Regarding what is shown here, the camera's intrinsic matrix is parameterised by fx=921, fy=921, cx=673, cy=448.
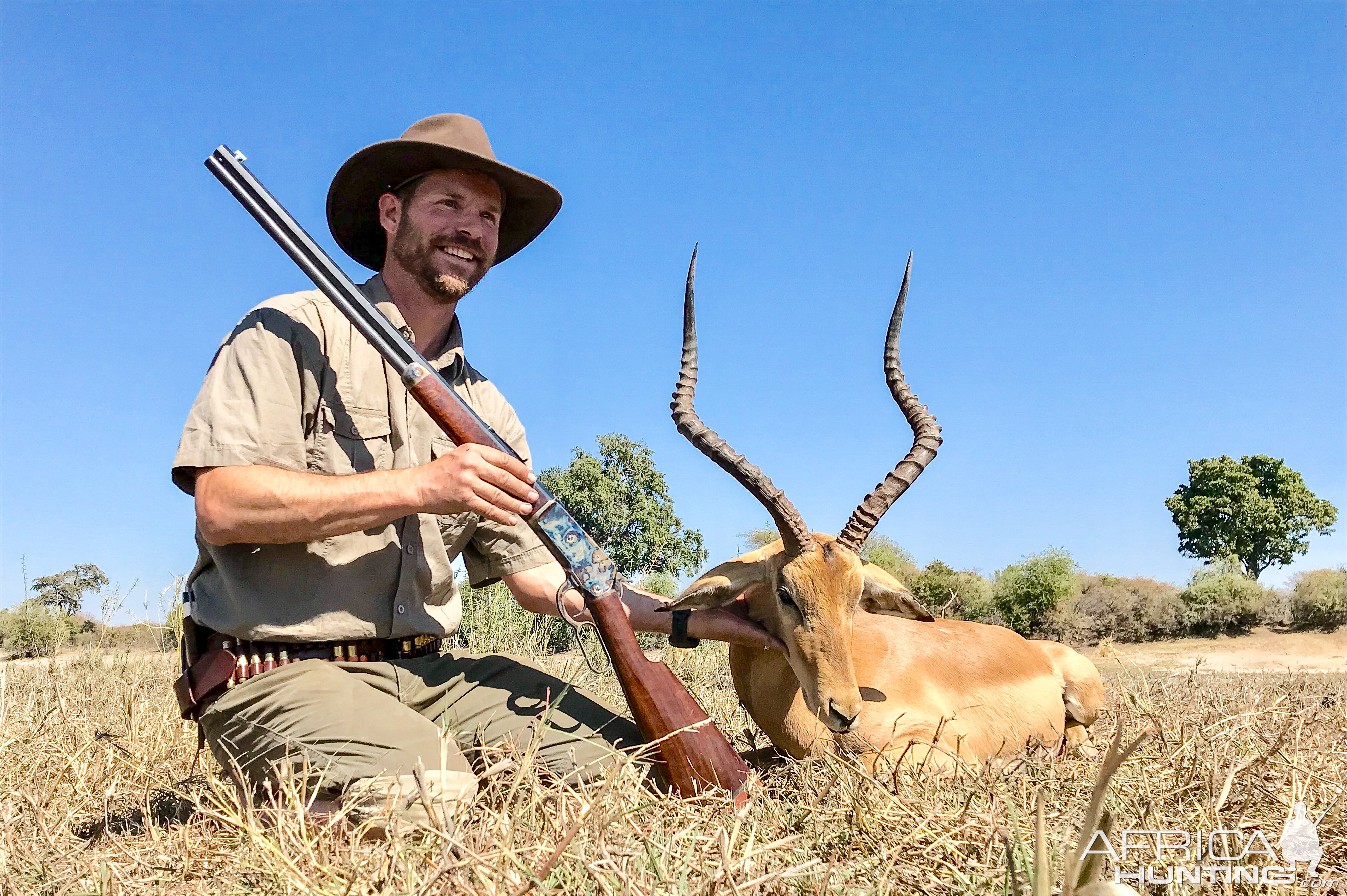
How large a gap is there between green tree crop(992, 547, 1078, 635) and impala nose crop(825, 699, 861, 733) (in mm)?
15015

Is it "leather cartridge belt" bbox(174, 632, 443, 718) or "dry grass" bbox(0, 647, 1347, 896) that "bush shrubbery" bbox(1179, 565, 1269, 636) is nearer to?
"dry grass" bbox(0, 647, 1347, 896)

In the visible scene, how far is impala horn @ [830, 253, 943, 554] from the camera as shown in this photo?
15.0 feet

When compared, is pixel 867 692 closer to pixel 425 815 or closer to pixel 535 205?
pixel 425 815

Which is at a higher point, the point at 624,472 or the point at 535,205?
the point at 624,472

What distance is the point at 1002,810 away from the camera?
2.98 metres

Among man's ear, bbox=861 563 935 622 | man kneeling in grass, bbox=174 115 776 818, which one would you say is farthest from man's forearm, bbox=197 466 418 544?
man's ear, bbox=861 563 935 622

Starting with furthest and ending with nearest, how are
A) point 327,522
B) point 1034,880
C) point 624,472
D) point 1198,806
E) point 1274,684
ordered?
point 624,472, point 1274,684, point 327,522, point 1198,806, point 1034,880

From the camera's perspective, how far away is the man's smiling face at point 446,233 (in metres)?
4.09

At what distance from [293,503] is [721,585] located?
201cm

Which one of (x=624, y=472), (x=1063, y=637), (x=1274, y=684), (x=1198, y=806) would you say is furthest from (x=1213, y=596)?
(x=1198, y=806)

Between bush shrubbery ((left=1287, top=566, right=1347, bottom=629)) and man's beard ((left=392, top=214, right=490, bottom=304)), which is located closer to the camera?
man's beard ((left=392, top=214, right=490, bottom=304))

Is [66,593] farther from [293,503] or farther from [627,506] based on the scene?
[627,506]

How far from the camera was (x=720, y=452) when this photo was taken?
4.55 metres

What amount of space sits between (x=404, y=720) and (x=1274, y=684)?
7285mm
